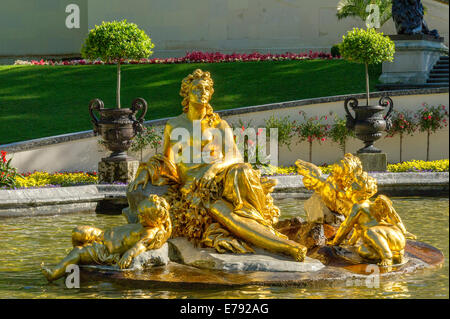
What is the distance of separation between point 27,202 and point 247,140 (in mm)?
4716

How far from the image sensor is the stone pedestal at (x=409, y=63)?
64.4 feet

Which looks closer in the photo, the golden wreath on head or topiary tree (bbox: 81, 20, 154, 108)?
the golden wreath on head

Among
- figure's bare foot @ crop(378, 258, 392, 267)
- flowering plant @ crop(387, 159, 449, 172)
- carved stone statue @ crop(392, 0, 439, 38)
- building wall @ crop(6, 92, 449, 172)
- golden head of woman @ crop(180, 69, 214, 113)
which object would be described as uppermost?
carved stone statue @ crop(392, 0, 439, 38)

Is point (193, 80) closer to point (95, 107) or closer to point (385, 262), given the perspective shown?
point (385, 262)

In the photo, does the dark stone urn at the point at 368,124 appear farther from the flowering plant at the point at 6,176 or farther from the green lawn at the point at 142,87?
the flowering plant at the point at 6,176

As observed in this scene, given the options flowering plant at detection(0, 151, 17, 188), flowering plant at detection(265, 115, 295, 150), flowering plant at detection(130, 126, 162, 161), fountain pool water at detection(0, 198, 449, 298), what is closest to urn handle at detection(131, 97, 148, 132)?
flowering plant at detection(130, 126, 162, 161)

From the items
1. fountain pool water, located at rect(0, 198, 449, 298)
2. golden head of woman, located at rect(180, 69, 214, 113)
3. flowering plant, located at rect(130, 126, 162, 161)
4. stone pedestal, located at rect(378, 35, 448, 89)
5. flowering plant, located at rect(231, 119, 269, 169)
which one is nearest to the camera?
fountain pool water, located at rect(0, 198, 449, 298)

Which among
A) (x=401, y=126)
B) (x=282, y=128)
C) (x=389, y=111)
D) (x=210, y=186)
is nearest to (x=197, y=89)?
(x=210, y=186)

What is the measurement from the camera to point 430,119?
1551 cm

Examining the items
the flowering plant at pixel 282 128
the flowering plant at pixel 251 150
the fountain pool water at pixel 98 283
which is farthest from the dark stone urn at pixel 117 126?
the flowering plant at pixel 282 128

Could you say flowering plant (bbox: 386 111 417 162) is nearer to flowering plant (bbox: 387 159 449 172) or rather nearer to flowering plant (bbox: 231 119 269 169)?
flowering plant (bbox: 387 159 449 172)

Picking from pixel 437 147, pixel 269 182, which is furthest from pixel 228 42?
pixel 269 182

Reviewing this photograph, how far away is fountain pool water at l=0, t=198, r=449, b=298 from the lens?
579 cm
